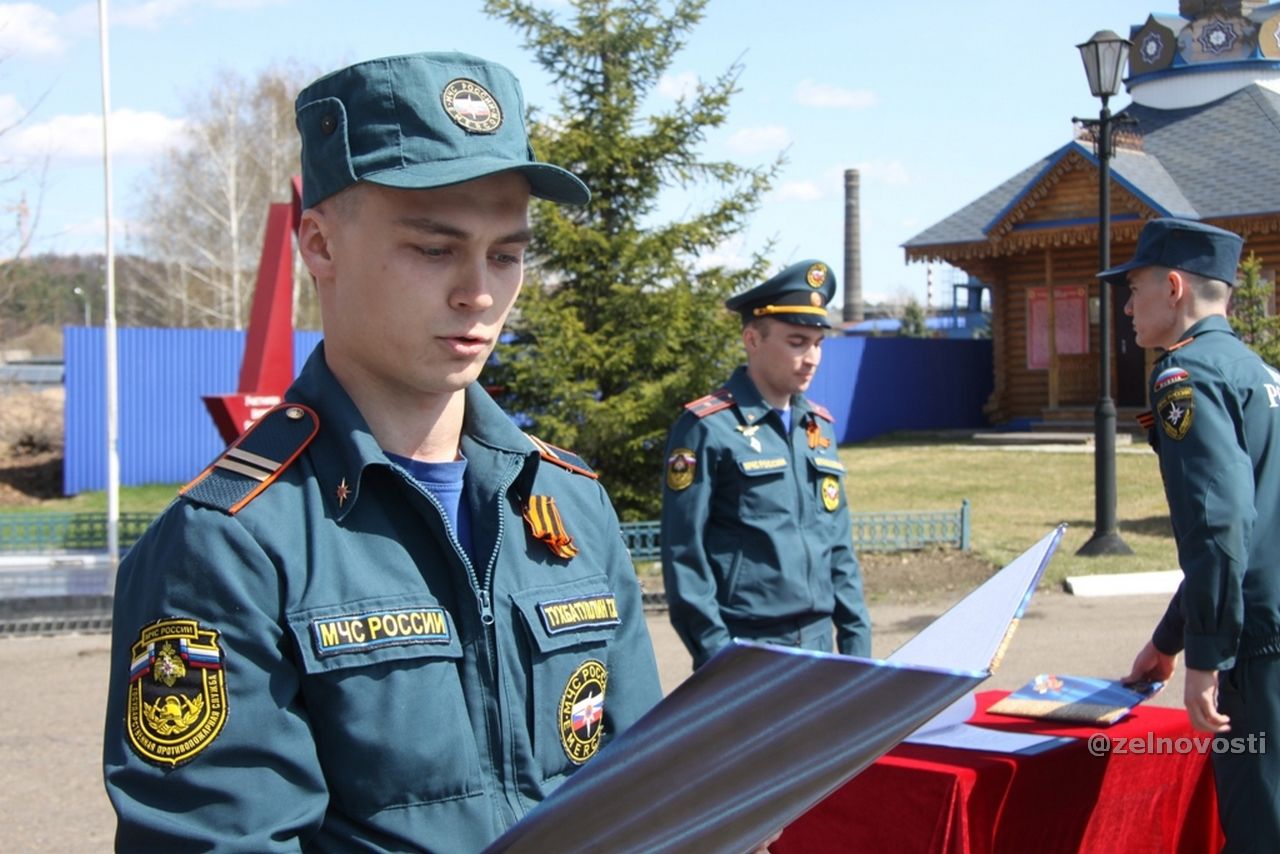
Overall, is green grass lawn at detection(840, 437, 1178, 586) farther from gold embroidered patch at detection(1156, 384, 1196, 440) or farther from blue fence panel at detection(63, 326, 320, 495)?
blue fence panel at detection(63, 326, 320, 495)

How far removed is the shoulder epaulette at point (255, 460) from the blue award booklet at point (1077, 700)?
2.68 m

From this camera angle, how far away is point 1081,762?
11.3 ft

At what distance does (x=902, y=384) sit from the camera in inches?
1087

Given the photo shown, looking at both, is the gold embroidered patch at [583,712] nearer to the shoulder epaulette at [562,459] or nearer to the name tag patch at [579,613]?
the name tag patch at [579,613]

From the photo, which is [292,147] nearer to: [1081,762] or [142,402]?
[142,402]

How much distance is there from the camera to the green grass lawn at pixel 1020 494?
1152cm

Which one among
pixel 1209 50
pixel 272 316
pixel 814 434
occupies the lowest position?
pixel 814 434

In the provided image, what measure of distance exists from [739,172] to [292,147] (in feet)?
107

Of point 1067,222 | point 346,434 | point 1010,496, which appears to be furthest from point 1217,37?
point 346,434

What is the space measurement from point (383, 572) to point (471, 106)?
0.63m

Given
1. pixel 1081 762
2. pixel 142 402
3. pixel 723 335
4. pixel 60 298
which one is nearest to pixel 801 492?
A: pixel 1081 762

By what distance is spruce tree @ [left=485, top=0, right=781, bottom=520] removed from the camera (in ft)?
36.4

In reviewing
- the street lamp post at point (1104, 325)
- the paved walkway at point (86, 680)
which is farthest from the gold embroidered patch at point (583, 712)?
the street lamp post at point (1104, 325)

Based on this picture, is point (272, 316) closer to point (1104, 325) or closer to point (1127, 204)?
point (1104, 325)
